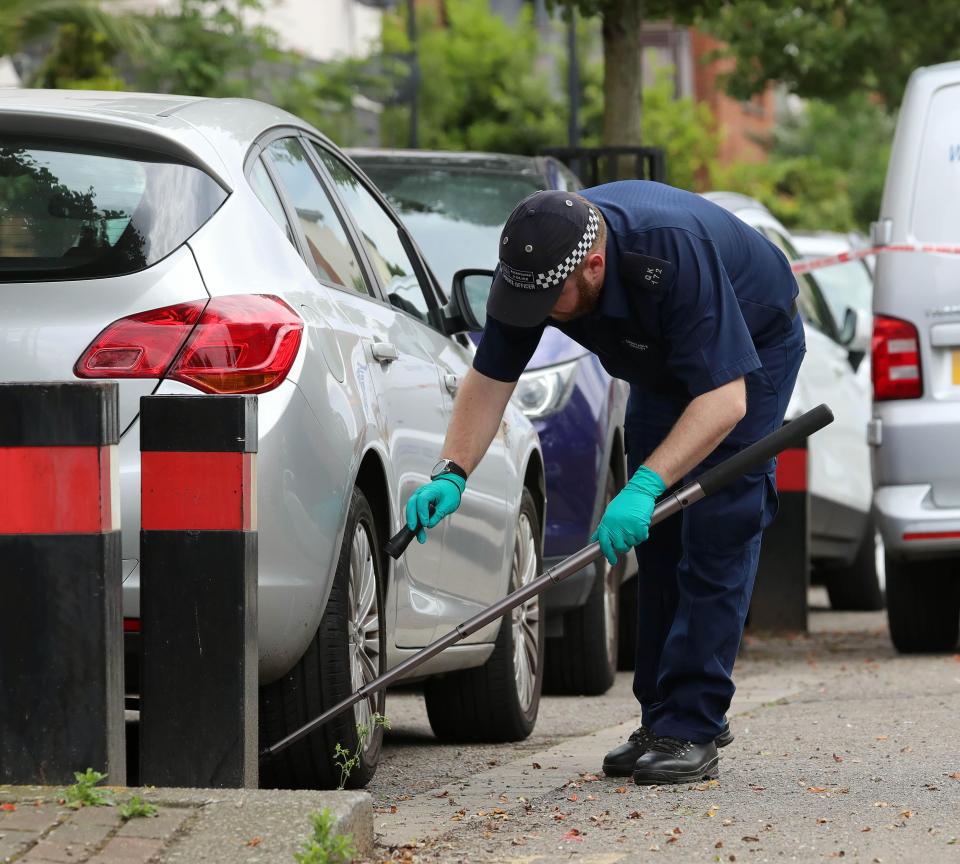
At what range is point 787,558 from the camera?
364 inches

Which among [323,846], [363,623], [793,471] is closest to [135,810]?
[323,846]

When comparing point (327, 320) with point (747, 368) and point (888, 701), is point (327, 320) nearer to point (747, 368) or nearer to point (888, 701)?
point (747, 368)

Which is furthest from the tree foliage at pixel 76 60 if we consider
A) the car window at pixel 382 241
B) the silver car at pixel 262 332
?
the silver car at pixel 262 332

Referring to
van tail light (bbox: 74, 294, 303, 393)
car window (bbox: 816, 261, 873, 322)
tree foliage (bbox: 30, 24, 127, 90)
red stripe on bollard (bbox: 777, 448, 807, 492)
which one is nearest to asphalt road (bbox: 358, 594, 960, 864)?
van tail light (bbox: 74, 294, 303, 393)

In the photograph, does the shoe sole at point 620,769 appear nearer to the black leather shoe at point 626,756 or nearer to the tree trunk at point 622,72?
the black leather shoe at point 626,756

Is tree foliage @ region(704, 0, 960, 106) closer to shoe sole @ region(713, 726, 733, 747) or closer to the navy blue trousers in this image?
the navy blue trousers

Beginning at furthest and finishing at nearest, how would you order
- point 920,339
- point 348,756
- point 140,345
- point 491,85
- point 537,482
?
point 491,85
point 920,339
point 537,482
point 348,756
point 140,345

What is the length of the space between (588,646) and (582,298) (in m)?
2.86

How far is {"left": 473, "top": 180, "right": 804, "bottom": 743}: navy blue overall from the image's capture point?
4844 mm

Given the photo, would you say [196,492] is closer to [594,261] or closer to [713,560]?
[594,261]

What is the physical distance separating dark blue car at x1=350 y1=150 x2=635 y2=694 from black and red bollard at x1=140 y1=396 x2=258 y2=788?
2.87 meters

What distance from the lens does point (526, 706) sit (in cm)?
641

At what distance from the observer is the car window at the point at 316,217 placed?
500 cm

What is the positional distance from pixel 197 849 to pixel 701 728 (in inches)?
70.6
